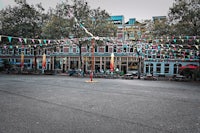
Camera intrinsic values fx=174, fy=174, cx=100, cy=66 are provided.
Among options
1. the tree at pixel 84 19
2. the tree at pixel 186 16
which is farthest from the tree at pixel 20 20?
the tree at pixel 186 16

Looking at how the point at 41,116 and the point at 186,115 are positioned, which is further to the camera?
the point at 186,115

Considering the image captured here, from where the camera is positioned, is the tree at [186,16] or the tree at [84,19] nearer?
the tree at [186,16]

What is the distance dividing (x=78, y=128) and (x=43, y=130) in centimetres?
80

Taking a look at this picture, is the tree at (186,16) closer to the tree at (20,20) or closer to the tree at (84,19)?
the tree at (84,19)

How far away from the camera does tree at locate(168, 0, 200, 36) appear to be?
832 inches

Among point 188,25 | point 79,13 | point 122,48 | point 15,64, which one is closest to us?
point 188,25

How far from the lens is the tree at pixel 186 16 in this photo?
69.4 ft

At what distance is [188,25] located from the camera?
2158 cm

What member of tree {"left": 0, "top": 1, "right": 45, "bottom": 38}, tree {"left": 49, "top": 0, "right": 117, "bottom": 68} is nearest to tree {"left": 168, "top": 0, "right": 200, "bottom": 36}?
tree {"left": 49, "top": 0, "right": 117, "bottom": 68}

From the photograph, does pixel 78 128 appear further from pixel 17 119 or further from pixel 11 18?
pixel 11 18

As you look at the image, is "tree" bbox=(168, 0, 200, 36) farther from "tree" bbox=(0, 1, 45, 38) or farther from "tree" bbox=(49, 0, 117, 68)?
"tree" bbox=(0, 1, 45, 38)

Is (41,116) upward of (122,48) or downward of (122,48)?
downward

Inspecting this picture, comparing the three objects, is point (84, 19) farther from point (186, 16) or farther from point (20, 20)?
point (186, 16)

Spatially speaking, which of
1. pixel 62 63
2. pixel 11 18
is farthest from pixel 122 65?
pixel 11 18
